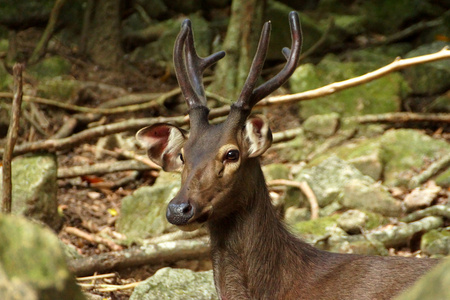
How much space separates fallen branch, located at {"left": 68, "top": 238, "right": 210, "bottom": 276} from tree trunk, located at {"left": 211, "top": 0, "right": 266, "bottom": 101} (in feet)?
15.1

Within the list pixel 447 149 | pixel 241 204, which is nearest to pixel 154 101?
pixel 447 149

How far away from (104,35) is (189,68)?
24.4ft

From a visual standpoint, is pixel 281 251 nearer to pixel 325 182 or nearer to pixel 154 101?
pixel 325 182

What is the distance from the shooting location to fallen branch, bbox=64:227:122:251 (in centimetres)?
667

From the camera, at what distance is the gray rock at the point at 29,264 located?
1997 mm

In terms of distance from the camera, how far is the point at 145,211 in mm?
7281

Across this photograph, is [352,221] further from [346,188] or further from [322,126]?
[322,126]

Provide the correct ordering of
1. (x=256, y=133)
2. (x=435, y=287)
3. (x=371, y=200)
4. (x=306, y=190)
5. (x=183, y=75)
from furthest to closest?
(x=306, y=190)
(x=371, y=200)
(x=183, y=75)
(x=256, y=133)
(x=435, y=287)

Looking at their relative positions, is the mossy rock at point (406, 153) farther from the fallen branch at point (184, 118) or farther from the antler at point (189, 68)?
the antler at point (189, 68)

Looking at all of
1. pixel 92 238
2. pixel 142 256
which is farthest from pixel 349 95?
pixel 142 256

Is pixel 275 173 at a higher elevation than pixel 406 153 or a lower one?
A: lower

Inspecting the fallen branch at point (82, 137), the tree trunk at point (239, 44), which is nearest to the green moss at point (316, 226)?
the fallen branch at point (82, 137)

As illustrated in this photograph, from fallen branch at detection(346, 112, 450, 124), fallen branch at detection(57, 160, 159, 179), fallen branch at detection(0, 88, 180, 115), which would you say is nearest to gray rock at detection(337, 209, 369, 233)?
fallen branch at detection(57, 160, 159, 179)

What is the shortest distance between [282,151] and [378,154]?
172cm
